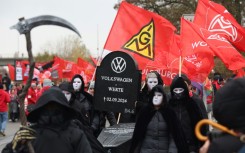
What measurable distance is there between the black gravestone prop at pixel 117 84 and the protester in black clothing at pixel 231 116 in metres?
6.24

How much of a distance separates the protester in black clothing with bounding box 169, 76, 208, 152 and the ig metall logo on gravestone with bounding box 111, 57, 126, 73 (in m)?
1.73

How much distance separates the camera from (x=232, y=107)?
3213 mm

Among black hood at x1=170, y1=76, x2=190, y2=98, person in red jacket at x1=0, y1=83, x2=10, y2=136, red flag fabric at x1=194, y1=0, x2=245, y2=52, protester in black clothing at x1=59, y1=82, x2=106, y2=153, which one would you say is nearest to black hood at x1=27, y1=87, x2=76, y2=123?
protester in black clothing at x1=59, y1=82, x2=106, y2=153

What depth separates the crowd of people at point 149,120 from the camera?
10.7ft

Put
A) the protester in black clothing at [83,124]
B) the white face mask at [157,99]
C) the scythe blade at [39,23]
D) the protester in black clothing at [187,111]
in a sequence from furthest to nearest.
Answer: the protester in black clothing at [187,111], the white face mask at [157,99], the protester in black clothing at [83,124], the scythe blade at [39,23]

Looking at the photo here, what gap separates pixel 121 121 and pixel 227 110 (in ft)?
24.1

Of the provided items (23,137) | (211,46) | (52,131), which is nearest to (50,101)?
(52,131)

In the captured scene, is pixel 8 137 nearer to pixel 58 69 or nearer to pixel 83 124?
pixel 83 124

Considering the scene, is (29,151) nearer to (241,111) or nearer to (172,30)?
(241,111)

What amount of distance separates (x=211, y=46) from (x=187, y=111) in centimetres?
358

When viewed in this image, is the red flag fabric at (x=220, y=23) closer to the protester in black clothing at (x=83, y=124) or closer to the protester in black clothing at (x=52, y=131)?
the protester in black clothing at (x=83, y=124)

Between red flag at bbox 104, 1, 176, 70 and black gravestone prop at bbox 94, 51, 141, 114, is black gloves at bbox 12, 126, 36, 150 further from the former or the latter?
red flag at bbox 104, 1, 176, 70

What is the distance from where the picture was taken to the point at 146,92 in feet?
32.2

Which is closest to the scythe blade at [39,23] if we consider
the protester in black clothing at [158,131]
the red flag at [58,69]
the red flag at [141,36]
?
the protester in black clothing at [158,131]
